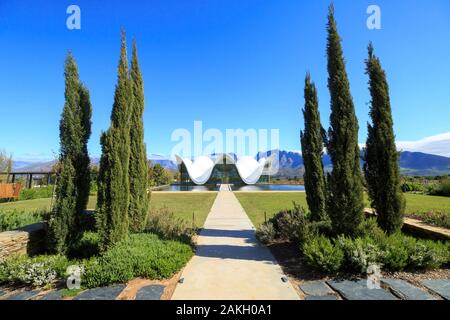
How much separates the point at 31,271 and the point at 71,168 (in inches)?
89.0

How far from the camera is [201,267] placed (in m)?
5.30

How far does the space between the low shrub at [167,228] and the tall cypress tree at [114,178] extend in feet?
4.96

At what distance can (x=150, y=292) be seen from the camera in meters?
4.10

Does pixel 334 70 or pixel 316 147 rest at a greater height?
pixel 334 70

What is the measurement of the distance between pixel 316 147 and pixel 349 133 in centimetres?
237

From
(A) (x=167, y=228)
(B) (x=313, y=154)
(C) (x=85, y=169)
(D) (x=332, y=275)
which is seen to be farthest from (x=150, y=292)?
(B) (x=313, y=154)

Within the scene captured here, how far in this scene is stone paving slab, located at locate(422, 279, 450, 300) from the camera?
3.81 meters

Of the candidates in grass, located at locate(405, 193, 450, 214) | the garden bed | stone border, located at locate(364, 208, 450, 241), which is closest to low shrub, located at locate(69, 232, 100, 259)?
the garden bed

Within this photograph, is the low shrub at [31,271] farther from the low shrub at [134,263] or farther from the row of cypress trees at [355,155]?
the row of cypress trees at [355,155]

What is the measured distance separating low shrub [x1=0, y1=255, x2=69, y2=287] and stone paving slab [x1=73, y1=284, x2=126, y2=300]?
3.20 feet

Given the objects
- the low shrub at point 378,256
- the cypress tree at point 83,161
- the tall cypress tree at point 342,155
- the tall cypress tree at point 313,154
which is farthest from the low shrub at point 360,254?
the cypress tree at point 83,161

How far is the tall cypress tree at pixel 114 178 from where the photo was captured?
5426mm
